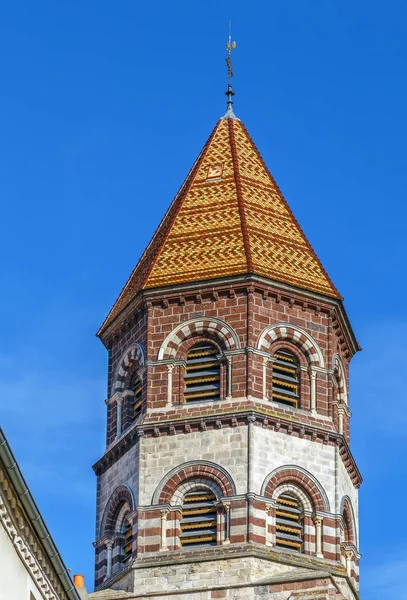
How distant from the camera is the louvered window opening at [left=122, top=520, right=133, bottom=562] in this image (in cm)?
4572

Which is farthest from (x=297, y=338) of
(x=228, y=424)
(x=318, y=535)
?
(x=318, y=535)

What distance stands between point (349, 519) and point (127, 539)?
18.0 feet

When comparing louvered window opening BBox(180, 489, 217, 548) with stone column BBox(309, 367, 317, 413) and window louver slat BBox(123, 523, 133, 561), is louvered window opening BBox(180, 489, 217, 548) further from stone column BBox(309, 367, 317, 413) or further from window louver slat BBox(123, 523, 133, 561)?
Answer: stone column BBox(309, 367, 317, 413)

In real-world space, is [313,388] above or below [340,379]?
below

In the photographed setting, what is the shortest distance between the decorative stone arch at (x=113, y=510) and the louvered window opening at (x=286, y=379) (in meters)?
4.32

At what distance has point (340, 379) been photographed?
4872 cm

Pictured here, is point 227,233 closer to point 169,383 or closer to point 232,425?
point 169,383

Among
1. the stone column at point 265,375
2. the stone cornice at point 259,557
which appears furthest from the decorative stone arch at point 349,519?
the stone column at point 265,375

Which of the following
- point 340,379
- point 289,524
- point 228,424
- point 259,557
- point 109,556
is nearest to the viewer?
point 259,557

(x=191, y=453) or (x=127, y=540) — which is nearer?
(x=191, y=453)

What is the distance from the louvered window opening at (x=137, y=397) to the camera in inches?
1865

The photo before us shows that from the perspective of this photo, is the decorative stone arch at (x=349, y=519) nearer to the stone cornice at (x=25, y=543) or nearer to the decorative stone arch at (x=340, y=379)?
the decorative stone arch at (x=340, y=379)

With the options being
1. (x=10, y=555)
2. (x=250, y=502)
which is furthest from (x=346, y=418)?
(x=10, y=555)

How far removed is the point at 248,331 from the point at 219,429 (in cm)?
261
